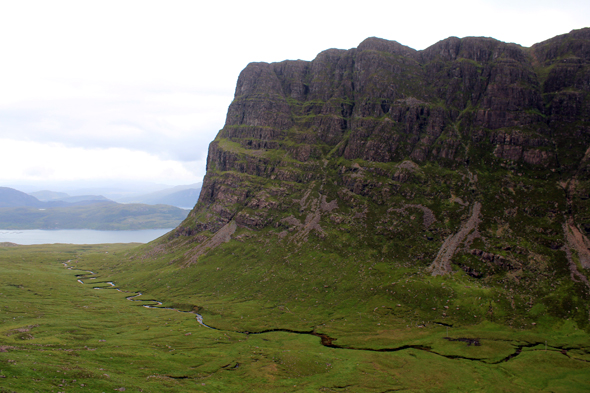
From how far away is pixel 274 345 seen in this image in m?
124

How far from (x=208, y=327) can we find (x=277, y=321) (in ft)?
106

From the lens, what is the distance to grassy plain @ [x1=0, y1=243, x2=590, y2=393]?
8138 centimetres

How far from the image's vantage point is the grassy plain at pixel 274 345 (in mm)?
81375

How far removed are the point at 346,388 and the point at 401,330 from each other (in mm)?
59716

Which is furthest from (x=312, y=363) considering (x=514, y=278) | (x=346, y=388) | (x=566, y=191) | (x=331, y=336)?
(x=566, y=191)

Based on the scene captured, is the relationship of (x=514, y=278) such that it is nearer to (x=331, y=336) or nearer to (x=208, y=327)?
(x=331, y=336)

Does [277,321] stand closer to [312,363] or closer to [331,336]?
[331,336]

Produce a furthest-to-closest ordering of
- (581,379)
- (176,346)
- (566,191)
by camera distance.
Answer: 1. (566,191)
2. (176,346)
3. (581,379)

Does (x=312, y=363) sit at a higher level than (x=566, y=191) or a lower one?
lower

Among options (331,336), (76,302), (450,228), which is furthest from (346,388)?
(76,302)

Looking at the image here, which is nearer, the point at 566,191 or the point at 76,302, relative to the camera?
Answer: the point at 76,302

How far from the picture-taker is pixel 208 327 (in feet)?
469

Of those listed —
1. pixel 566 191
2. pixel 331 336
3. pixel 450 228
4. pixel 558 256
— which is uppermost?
pixel 566 191

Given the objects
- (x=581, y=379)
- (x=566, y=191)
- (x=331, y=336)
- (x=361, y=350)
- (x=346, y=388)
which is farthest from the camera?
(x=566, y=191)
